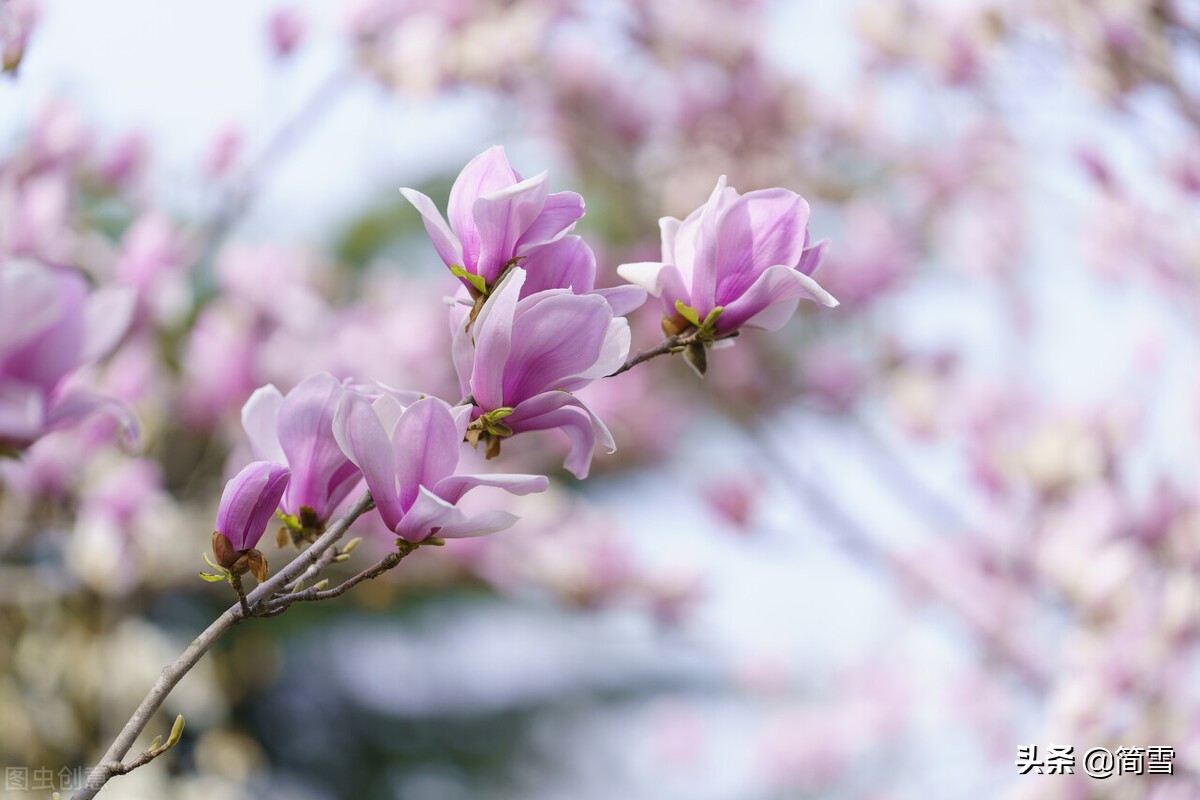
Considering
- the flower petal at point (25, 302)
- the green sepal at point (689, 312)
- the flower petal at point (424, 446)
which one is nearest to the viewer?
the flower petal at point (25, 302)

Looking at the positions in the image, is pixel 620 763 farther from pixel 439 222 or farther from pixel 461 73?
pixel 439 222

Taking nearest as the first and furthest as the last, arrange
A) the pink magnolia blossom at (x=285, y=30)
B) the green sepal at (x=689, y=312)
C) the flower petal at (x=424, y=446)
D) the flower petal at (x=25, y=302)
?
the flower petal at (x=25, y=302), the flower petal at (x=424, y=446), the green sepal at (x=689, y=312), the pink magnolia blossom at (x=285, y=30)

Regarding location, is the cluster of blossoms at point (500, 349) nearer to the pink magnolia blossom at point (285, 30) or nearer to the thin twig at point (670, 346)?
the thin twig at point (670, 346)

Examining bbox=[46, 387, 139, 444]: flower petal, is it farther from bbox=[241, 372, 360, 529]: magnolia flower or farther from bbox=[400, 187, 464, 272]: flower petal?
bbox=[400, 187, 464, 272]: flower petal

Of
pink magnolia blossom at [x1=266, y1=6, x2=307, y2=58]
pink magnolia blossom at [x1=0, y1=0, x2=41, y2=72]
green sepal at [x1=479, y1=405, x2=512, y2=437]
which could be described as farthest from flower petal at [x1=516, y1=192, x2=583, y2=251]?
Answer: pink magnolia blossom at [x1=266, y1=6, x2=307, y2=58]

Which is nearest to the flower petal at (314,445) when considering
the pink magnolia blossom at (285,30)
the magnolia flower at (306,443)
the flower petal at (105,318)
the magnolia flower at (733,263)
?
the magnolia flower at (306,443)

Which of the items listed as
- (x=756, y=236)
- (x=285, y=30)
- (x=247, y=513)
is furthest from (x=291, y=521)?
→ (x=285, y=30)

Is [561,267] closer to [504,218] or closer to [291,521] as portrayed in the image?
[504,218]
